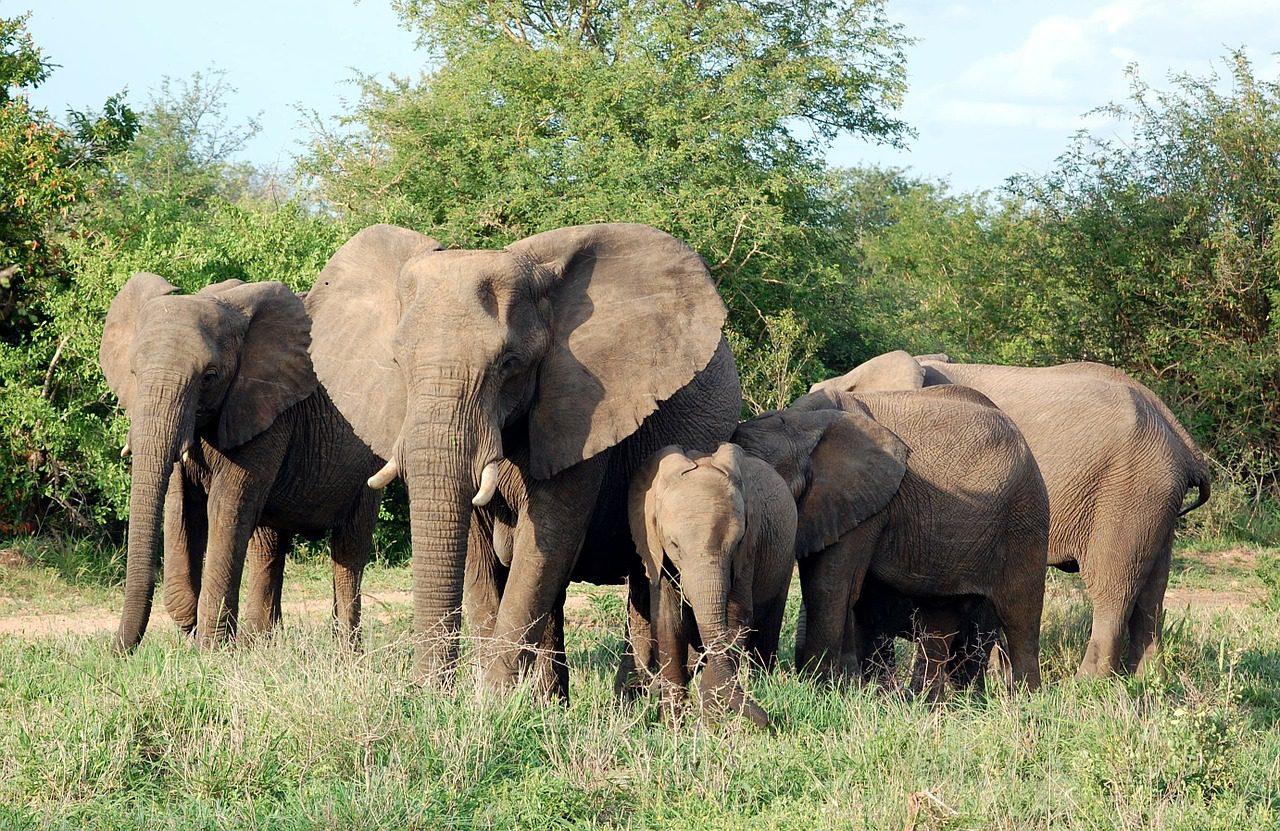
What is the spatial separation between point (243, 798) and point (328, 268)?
259 centimetres

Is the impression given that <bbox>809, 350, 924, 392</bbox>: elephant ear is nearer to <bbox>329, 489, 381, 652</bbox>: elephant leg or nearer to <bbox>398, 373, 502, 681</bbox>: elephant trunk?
<bbox>329, 489, 381, 652</bbox>: elephant leg

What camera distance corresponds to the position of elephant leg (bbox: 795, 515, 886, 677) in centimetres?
698

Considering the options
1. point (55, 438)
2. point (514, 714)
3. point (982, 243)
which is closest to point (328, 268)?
point (514, 714)

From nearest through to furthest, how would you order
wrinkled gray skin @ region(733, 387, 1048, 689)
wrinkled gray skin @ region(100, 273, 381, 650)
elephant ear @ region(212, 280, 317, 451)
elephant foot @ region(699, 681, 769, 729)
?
elephant foot @ region(699, 681, 769, 729), wrinkled gray skin @ region(733, 387, 1048, 689), wrinkled gray skin @ region(100, 273, 381, 650), elephant ear @ region(212, 280, 317, 451)

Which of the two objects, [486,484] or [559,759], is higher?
[486,484]

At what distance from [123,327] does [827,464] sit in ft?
12.6

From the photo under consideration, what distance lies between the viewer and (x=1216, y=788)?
17.9 ft

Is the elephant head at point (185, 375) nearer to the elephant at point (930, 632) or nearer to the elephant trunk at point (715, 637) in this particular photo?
the elephant trunk at point (715, 637)

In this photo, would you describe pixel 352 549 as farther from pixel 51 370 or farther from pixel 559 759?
pixel 559 759

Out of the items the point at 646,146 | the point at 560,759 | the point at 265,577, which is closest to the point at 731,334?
the point at 646,146

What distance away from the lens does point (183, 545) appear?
8172 mm

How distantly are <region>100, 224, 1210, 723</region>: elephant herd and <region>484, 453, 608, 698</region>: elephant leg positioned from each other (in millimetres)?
12

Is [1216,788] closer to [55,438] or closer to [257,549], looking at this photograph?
[257,549]

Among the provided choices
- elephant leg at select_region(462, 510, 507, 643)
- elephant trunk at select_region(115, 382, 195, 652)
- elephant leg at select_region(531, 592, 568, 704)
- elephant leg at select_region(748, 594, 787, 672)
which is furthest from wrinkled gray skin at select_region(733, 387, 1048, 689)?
elephant trunk at select_region(115, 382, 195, 652)
